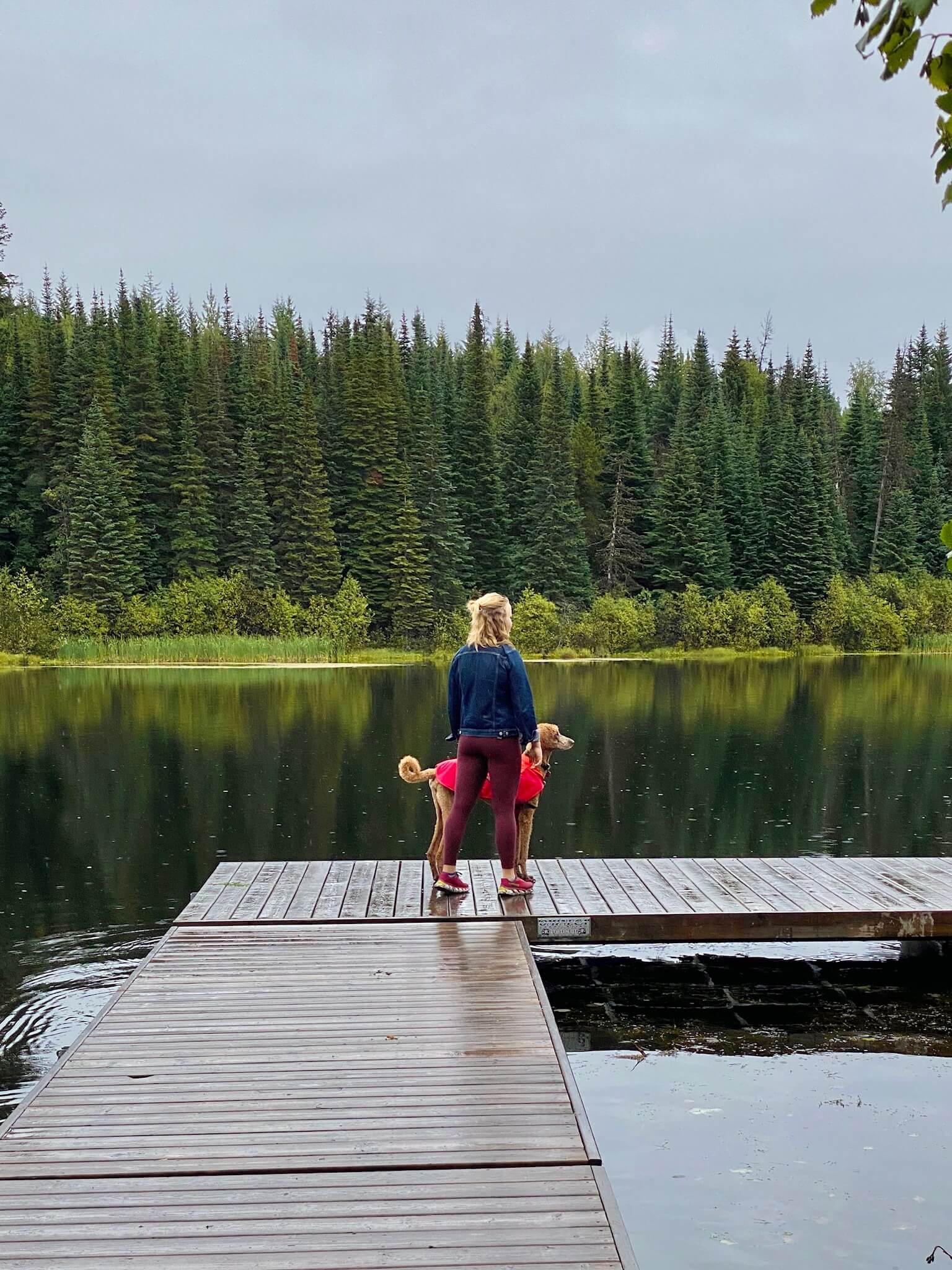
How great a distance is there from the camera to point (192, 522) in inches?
2030

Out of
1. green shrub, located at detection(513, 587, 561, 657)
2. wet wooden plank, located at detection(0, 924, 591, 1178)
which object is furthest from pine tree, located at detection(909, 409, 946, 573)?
wet wooden plank, located at detection(0, 924, 591, 1178)

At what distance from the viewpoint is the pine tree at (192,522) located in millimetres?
51312

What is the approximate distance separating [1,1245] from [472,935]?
365 cm

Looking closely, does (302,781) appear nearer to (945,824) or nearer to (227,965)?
(945,824)

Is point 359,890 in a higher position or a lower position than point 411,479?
lower

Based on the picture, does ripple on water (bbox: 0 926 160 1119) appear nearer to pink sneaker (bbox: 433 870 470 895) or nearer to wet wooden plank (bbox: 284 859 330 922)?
wet wooden plank (bbox: 284 859 330 922)

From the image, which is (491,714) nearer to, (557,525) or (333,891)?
(333,891)

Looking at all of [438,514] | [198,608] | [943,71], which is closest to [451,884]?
[943,71]

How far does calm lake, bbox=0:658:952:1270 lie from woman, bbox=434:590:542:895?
1496 mm

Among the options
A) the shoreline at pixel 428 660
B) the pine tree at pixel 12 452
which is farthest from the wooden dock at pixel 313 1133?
the pine tree at pixel 12 452

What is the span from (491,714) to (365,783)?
367 inches

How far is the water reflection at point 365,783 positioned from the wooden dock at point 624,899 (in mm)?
2179

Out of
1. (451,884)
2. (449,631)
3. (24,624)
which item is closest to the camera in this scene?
(451,884)

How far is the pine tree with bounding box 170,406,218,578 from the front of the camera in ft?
168
